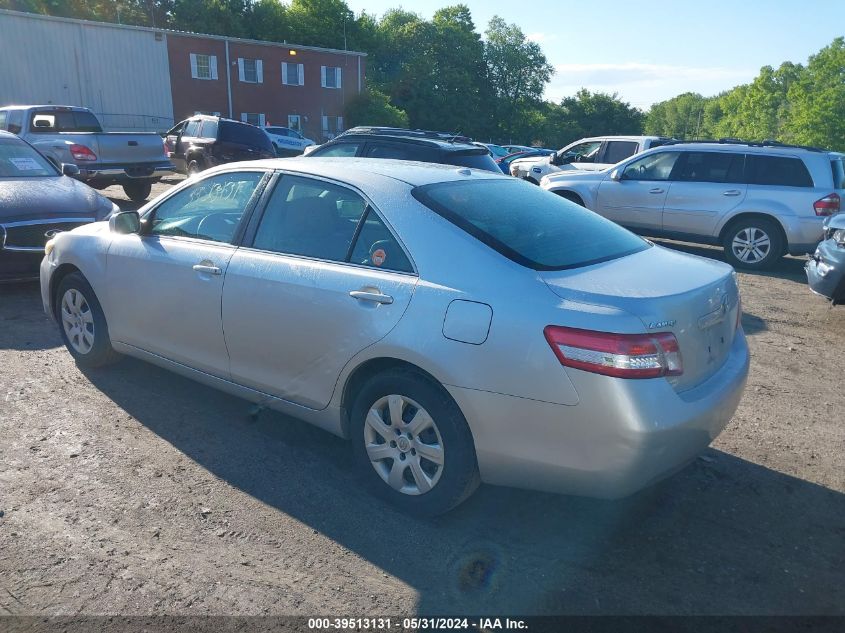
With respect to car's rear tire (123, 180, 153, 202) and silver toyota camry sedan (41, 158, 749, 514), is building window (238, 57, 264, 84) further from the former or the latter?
silver toyota camry sedan (41, 158, 749, 514)

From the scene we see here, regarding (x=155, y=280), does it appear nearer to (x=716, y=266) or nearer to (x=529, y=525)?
(x=529, y=525)

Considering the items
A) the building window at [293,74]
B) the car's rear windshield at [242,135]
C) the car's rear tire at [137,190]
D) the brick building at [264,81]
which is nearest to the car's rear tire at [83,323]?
the car's rear tire at [137,190]

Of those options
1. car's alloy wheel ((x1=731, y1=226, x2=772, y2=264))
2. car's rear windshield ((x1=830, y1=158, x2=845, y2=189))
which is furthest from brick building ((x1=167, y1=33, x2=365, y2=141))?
car's rear windshield ((x1=830, y1=158, x2=845, y2=189))

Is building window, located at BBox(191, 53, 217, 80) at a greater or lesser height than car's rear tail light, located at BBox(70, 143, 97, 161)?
greater

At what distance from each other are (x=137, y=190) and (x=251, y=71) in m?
31.6

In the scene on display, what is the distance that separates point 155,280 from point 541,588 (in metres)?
2.94

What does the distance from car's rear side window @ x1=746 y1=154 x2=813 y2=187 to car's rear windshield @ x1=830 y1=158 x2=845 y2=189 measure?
308 millimetres

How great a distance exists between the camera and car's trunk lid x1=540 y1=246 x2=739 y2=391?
9.37ft

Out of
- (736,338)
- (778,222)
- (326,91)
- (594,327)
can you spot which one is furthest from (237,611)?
(326,91)

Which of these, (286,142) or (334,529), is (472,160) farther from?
(286,142)

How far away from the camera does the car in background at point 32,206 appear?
22.4 feet

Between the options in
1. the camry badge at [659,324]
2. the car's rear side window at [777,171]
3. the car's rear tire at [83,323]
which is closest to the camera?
the camry badge at [659,324]

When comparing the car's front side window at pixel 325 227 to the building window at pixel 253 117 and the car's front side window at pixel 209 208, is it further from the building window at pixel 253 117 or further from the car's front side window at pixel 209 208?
the building window at pixel 253 117

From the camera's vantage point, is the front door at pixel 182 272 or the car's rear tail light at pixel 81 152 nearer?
the front door at pixel 182 272
